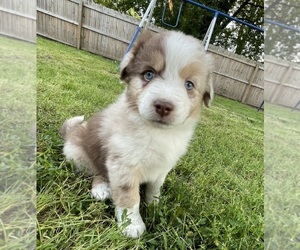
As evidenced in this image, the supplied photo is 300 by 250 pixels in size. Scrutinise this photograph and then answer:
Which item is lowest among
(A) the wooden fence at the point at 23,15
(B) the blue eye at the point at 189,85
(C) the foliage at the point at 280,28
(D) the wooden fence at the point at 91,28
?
(D) the wooden fence at the point at 91,28

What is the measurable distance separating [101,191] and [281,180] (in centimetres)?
107

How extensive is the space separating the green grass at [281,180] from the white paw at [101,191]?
3.32ft

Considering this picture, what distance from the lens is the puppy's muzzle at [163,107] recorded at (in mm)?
1446

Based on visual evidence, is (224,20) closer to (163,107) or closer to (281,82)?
(163,107)

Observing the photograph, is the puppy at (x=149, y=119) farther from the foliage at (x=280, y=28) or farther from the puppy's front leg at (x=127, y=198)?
the foliage at (x=280, y=28)

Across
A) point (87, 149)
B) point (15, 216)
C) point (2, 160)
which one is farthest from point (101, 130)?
point (15, 216)

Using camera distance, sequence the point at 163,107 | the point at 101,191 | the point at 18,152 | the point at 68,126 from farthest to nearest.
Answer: the point at 68,126 → the point at 101,191 → the point at 163,107 → the point at 18,152

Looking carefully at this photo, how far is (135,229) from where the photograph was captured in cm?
154

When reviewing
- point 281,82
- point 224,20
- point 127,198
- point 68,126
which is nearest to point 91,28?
point 224,20

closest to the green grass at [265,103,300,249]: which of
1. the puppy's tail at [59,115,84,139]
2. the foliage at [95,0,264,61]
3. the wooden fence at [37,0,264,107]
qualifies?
the puppy's tail at [59,115,84,139]

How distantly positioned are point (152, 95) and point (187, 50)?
13.3 inches

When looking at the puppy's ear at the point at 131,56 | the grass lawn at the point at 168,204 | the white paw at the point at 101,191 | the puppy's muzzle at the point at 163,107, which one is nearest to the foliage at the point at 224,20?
the grass lawn at the point at 168,204

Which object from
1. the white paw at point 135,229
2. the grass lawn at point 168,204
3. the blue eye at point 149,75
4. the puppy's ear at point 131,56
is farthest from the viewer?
the puppy's ear at point 131,56

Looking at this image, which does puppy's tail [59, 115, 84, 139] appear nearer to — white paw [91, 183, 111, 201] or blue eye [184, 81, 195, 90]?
white paw [91, 183, 111, 201]
